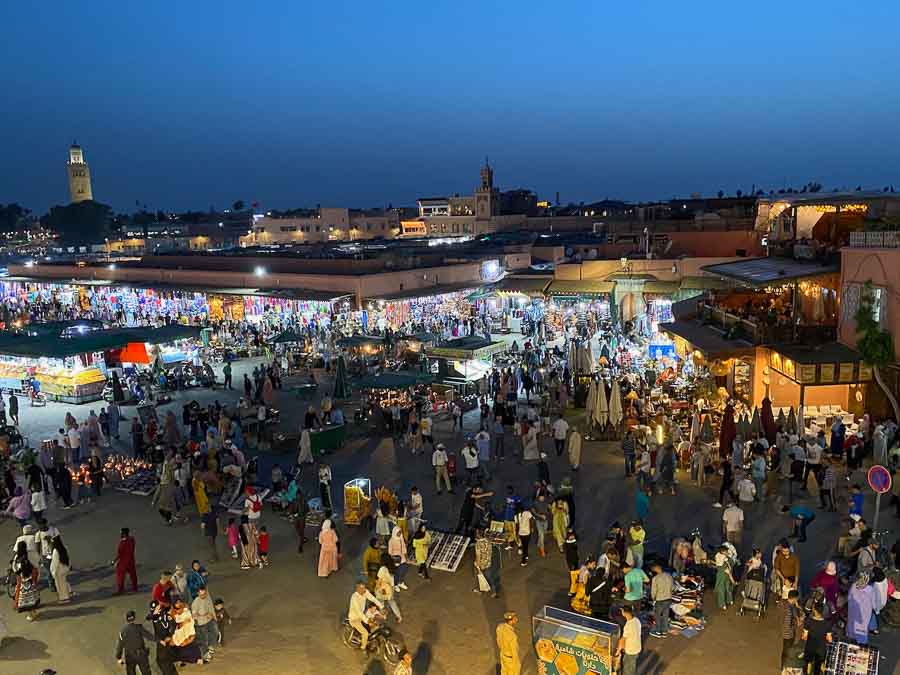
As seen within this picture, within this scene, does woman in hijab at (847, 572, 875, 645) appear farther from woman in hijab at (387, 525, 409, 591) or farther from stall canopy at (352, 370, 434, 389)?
stall canopy at (352, 370, 434, 389)

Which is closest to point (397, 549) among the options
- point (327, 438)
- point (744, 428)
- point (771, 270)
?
point (327, 438)

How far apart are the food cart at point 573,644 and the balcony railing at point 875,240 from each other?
37.1ft

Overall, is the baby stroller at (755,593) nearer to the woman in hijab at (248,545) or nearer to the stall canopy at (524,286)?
the woman in hijab at (248,545)

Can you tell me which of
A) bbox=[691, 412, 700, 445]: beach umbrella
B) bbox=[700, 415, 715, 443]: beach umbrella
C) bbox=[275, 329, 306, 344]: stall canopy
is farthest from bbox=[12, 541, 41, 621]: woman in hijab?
bbox=[275, 329, 306, 344]: stall canopy

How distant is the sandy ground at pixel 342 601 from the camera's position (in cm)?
753

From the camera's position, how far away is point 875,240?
47.0 ft

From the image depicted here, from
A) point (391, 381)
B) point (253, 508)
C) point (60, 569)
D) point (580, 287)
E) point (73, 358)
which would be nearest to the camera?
point (60, 569)

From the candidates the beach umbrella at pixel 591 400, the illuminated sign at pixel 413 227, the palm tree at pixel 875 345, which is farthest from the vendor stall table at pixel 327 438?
the illuminated sign at pixel 413 227

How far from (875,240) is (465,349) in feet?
31.3

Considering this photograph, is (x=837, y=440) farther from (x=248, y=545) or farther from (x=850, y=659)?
(x=248, y=545)

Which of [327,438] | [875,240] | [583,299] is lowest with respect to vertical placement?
[327,438]

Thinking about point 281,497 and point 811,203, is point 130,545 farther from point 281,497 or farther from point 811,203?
point 811,203

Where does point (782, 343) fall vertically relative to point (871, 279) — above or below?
below

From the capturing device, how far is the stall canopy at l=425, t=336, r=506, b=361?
1862 centimetres
